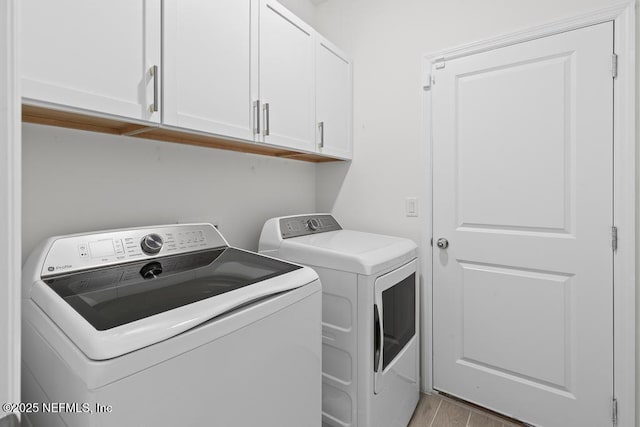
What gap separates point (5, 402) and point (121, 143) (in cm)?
107

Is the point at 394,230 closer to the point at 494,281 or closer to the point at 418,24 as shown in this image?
the point at 494,281

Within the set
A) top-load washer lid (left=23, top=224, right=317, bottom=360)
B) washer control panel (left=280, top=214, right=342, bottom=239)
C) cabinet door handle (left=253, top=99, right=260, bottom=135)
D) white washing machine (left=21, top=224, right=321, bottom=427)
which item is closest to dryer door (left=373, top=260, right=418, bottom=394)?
white washing machine (left=21, top=224, right=321, bottom=427)

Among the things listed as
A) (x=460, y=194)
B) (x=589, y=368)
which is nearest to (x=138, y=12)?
Result: (x=460, y=194)

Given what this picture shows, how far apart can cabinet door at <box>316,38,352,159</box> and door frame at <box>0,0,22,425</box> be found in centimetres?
149

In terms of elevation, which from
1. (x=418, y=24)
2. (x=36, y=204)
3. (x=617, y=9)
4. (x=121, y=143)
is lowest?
(x=36, y=204)

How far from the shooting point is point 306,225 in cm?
195

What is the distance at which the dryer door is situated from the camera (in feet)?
4.51

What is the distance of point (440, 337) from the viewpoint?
1.95 metres

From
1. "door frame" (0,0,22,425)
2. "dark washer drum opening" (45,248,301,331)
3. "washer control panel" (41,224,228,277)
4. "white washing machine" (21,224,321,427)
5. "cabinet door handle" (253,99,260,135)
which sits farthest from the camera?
"cabinet door handle" (253,99,260,135)

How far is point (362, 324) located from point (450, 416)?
3.30 feet

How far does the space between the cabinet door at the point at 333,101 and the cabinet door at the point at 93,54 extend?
1021mm

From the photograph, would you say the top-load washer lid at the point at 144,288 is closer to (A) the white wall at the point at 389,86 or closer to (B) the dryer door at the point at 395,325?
(B) the dryer door at the point at 395,325

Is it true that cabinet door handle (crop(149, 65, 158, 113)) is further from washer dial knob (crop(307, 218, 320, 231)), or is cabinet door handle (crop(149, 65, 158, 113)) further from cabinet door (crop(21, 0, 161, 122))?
washer dial knob (crop(307, 218, 320, 231))

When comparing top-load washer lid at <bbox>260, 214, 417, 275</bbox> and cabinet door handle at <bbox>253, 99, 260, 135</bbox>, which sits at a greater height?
cabinet door handle at <bbox>253, 99, 260, 135</bbox>
